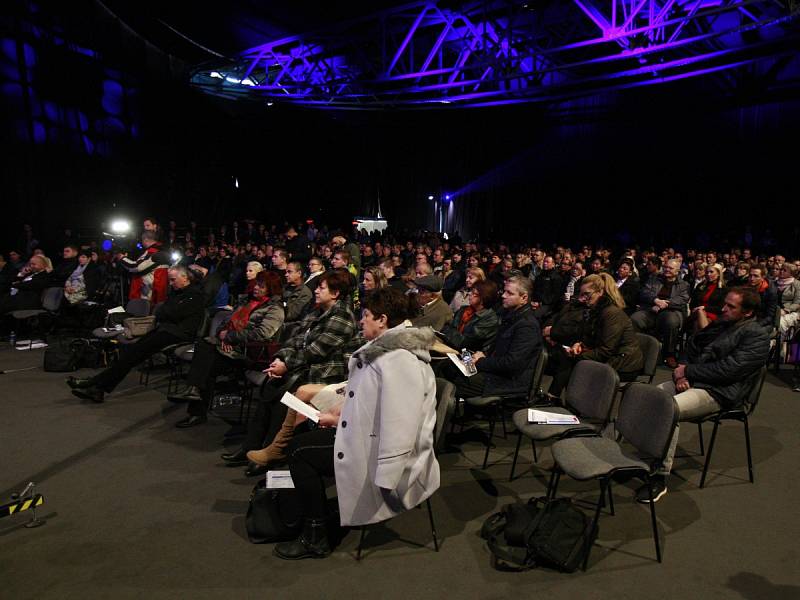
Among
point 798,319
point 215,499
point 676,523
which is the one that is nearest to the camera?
point 676,523

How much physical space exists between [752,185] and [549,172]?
18.5ft

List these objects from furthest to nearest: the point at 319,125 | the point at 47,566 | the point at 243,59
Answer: the point at 319,125 → the point at 243,59 → the point at 47,566

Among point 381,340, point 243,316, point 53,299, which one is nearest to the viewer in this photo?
point 381,340

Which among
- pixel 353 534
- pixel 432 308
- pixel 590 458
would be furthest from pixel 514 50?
pixel 353 534

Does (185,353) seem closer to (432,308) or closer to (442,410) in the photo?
(432,308)

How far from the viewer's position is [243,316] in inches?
196

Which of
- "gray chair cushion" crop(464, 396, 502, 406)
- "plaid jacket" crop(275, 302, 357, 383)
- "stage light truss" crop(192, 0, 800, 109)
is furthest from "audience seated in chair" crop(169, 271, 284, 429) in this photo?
"stage light truss" crop(192, 0, 800, 109)

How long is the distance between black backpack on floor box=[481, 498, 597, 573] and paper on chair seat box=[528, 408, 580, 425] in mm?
491

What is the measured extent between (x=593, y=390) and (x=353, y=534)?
1662 millimetres

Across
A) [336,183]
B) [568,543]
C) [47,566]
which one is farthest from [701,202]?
[47,566]

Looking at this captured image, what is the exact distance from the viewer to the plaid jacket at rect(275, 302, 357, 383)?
3791 mm

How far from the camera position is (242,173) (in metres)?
18.4

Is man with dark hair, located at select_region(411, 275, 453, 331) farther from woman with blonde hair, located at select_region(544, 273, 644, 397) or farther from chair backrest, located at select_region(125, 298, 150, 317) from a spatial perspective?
chair backrest, located at select_region(125, 298, 150, 317)

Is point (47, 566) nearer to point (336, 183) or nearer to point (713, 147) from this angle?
point (713, 147)
